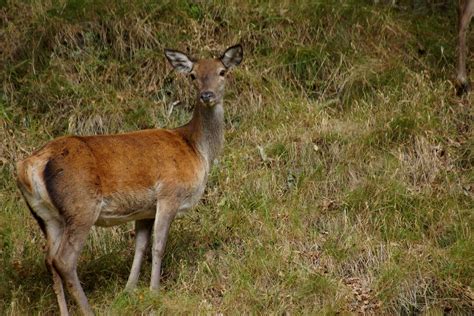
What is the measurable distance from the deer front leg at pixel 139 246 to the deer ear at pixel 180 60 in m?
1.42

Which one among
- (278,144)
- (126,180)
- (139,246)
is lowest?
(278,144)

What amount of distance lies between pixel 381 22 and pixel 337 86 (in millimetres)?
1130

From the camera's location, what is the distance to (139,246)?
27.4ft

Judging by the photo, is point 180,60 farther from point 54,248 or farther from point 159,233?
point 54,248

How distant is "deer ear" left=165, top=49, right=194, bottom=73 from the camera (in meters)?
8.84

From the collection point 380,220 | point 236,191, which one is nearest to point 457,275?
point 380,220

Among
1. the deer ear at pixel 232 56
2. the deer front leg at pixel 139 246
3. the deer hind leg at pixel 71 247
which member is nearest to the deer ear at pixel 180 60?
the deer ear at pixel 232 56

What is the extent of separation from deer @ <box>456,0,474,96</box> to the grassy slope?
0.78 ft

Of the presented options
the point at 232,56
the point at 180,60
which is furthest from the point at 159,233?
the point at 232,56

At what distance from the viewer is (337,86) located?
10.9m

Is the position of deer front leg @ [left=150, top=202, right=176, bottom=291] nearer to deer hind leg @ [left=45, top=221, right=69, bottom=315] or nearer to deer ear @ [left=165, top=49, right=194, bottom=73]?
deer hind leg @ [left=45, top=221, right=69, bottom=315]

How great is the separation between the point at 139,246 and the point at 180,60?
1704 millimetres

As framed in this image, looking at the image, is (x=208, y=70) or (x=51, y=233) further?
(x=208, y=70)

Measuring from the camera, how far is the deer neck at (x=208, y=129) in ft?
28.5
